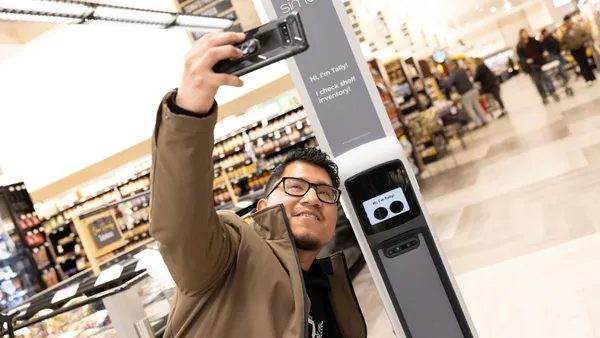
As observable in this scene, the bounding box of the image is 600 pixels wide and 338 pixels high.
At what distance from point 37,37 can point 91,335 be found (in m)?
11.9

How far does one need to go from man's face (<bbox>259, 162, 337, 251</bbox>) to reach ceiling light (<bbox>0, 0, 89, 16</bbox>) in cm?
637

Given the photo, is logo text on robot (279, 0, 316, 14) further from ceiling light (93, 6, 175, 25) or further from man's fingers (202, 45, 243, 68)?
ceiling light (93, 6, 175, 25)

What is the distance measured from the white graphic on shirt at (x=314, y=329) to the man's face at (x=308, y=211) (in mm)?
206

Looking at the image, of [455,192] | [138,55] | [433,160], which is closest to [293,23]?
[455,192]

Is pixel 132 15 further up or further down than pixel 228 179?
further up

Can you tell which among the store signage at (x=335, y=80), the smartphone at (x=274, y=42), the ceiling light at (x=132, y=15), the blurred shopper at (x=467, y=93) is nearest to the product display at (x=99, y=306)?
the store signage at (x=335, y=80)

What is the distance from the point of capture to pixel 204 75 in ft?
3.98

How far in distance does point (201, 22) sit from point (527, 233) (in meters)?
8.34

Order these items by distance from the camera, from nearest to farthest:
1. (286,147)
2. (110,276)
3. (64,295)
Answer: (64,295)
(110,276)
(286,147)

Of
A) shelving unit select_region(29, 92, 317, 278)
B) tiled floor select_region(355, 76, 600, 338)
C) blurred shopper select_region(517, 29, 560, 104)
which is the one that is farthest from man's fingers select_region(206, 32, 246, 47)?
blurred shopper select_region(517, 29, 560, 104)

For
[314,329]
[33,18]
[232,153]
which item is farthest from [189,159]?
[232,153]

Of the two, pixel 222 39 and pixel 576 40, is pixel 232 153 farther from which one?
pixel 222 39

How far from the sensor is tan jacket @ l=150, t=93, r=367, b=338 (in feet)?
4.05

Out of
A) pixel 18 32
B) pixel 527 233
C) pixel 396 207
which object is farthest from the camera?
pixel 18 32
